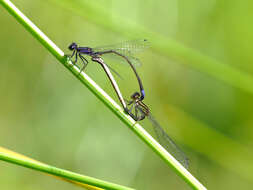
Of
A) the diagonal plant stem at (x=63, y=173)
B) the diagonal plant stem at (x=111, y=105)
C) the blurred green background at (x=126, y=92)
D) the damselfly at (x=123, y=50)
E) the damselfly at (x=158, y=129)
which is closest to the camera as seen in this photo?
the diagonal plant stem at (x=63, y=173)

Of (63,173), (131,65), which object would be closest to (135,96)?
(131,65)

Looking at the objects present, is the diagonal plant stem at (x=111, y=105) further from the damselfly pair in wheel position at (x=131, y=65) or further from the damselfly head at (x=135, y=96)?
the damselfly head at (x=135, y=96)

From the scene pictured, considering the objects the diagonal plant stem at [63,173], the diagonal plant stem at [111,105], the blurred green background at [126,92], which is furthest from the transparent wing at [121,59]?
the diagonal plant stem at [63,173]

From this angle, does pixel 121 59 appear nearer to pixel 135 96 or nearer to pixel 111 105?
pixel 135 96

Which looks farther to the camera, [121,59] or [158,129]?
[121,59]

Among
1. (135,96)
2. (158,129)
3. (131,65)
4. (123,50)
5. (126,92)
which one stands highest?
(126,92)

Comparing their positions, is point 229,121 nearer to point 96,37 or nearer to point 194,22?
point 194,22
